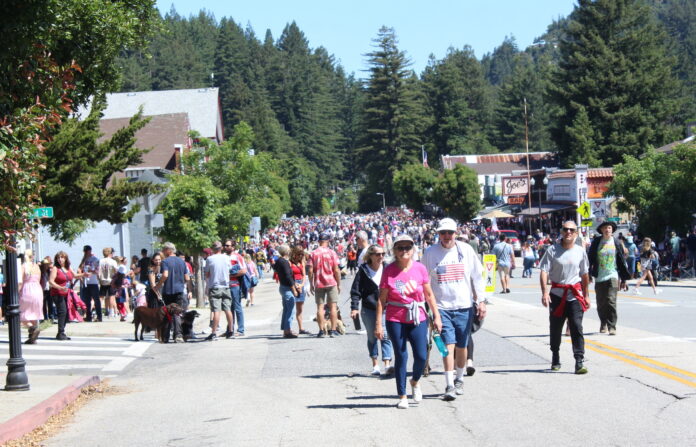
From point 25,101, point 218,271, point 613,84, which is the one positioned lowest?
point 218,271

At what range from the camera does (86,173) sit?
2059 cm

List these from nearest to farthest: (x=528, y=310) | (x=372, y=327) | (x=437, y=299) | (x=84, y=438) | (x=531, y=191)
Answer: (x=84, y=438), (x=437, y=299), (x=372, y=327), (x=528, y=310), (x=531, y=191)

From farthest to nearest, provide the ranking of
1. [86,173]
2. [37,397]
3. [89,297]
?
[89,297] → [86,173] → [37,397]

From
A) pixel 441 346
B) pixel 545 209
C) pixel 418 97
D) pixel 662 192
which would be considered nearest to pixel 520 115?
pixel 418 97

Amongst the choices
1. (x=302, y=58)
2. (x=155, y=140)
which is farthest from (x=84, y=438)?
(x=302, y=58)

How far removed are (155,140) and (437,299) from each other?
48290 millimetres

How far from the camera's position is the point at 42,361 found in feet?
48.5

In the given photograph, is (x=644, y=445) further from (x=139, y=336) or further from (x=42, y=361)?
(x=139, y=336)

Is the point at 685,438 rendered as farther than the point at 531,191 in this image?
No

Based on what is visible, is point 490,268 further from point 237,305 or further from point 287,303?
point 287,303

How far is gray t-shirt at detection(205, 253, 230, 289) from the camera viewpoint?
1733cm

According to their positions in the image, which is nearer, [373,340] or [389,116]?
[373,340]

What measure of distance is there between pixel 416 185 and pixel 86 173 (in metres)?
83.0

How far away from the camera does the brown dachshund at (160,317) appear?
17.3 metres
